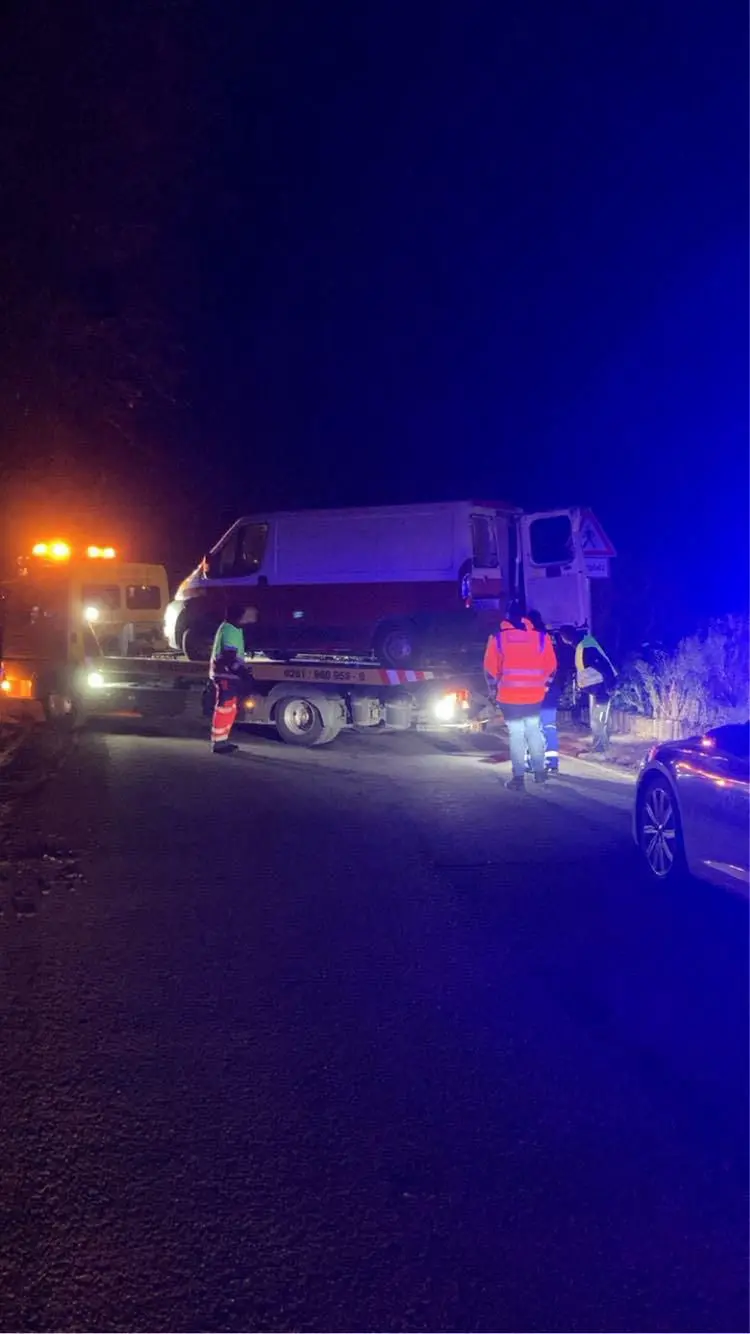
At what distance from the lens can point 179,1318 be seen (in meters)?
3.00

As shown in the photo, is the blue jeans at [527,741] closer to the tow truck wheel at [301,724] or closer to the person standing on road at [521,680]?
the person standing on road at [521,680]

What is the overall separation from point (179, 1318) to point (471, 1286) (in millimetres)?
797

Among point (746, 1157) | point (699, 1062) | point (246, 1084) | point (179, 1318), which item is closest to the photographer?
point (179, 1318)

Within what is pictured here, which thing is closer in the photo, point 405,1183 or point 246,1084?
point 405,1183

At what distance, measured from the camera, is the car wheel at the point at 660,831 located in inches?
285

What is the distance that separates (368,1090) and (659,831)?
147 inches

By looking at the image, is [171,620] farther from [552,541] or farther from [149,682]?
[552,541]

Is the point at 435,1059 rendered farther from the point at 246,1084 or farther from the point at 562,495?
the point at 562,495

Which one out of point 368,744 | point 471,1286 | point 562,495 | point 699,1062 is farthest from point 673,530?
point 471,1286

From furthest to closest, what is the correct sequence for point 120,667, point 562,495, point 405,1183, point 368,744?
point 562,495
point 120,667
point 368,744
point 405,1183

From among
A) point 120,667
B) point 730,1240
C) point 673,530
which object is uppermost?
point 673,530

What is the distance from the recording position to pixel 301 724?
14453 mm

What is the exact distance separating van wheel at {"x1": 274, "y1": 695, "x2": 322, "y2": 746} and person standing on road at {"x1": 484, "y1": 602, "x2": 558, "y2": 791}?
364 centimetres

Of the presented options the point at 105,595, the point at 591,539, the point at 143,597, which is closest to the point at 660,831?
the point at 591,539
